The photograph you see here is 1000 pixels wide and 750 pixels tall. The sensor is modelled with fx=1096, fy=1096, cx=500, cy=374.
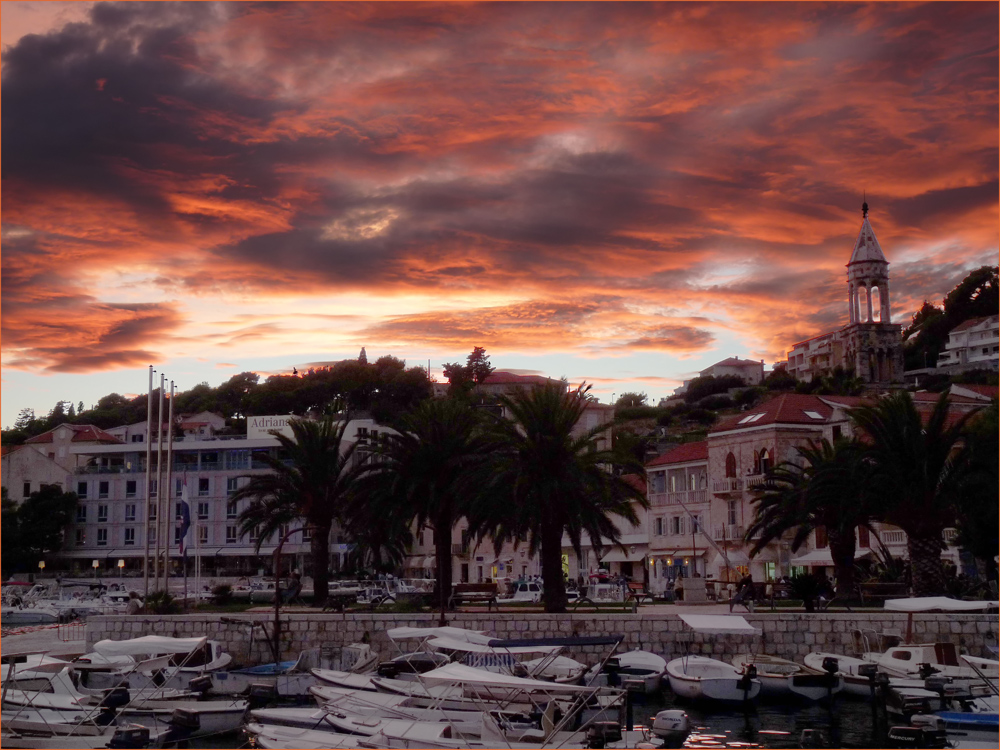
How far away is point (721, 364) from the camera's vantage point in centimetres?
18325

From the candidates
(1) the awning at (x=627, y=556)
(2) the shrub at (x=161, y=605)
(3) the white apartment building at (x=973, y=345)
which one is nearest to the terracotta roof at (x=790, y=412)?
(1) the awning at (x=627, y=556)

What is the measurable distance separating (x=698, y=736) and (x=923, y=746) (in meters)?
5.73

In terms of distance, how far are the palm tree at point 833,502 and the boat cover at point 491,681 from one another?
20.0m

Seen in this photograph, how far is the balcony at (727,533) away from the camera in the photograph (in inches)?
2421

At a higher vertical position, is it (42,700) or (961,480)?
(961,480)

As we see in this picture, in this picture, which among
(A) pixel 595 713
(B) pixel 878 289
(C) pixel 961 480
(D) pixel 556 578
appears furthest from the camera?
(B) pixel 878 289

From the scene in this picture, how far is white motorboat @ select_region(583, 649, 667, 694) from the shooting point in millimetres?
33094

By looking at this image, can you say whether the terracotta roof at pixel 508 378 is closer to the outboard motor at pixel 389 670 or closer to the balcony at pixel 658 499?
the balcony at pixel 658 499

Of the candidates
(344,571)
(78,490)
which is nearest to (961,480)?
(344,571)

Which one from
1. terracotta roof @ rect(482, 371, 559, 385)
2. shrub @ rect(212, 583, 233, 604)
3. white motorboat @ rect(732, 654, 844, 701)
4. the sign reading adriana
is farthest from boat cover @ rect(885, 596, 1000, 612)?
terracotta roof @ rect(482, 371, 559, 385)

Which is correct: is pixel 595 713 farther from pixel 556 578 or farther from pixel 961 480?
pixel 961 480

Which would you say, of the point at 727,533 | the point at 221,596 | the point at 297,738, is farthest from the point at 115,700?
the point at 727,533

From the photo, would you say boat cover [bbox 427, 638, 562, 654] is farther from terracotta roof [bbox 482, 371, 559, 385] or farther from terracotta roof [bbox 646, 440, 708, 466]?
terracotta roof [bbox 482, 371, 559, 385]

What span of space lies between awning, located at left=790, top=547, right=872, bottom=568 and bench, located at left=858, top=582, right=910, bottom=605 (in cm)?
1082
